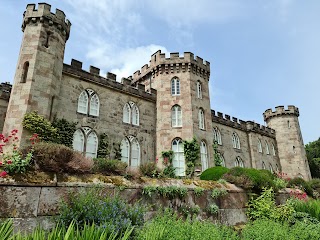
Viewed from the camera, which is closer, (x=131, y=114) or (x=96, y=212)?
(x=96, y=212)

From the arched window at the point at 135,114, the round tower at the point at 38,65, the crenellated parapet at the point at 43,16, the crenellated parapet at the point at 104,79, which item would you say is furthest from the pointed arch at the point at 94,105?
the crenellated parapet at the point at 43,16

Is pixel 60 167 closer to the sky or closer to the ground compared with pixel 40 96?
closer to the ground

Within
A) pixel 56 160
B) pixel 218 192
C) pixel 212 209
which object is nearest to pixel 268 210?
pixel 218 192

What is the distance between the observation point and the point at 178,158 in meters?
18.0

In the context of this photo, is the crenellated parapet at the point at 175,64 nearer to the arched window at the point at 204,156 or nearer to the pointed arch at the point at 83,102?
the arched window at the point at 204,156

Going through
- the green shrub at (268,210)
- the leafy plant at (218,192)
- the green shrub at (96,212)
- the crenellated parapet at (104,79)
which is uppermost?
the crenellated parapet at (104,79)

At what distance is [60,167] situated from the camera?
632cm

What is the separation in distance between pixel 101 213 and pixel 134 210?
3.22ft

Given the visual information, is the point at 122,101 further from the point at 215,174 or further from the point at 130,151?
the point at 215,174

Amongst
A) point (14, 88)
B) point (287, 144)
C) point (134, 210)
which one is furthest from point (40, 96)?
point (287, 144)

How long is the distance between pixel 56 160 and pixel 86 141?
8841 mm

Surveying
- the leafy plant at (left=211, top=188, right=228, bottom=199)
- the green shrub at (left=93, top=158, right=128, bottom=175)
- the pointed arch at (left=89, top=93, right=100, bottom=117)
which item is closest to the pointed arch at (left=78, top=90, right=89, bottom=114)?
the pointed arch at (left=89, top=93, right=100, bottom=117)

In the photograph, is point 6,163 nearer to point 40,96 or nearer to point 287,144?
point 40,96

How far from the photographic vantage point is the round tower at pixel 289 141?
30388 mm
